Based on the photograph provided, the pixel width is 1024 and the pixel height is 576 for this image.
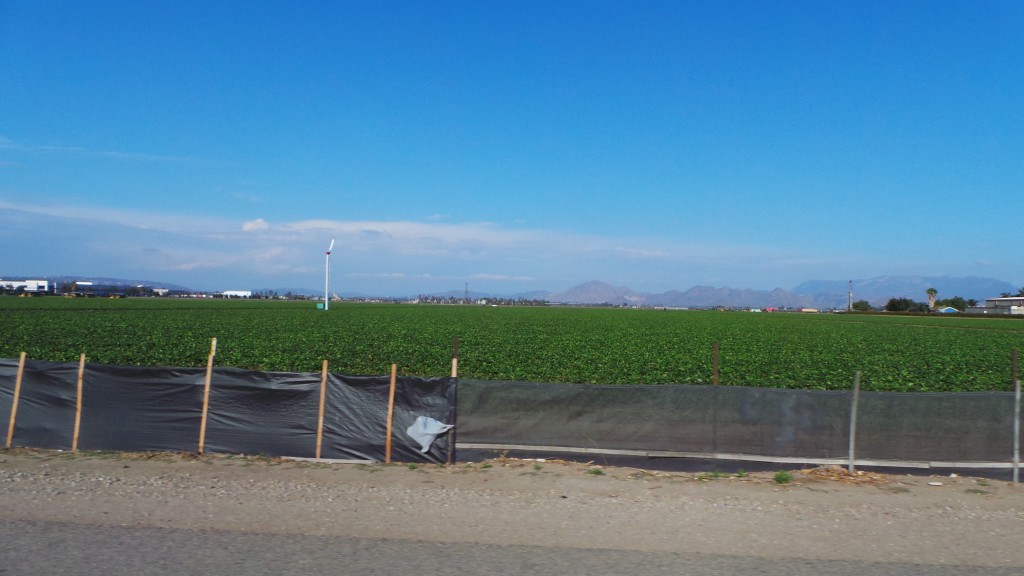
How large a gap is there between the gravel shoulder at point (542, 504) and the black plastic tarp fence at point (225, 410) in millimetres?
314

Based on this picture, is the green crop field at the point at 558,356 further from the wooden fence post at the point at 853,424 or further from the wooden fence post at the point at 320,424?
the wooden fence post at the point at 320,424

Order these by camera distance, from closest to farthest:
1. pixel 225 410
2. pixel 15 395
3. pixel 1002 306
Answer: pixel 225 410, pixel 15 395, pixel 1002 306

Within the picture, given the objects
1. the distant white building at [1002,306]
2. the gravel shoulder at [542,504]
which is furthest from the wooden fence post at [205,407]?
the distant white building at [1002,306]

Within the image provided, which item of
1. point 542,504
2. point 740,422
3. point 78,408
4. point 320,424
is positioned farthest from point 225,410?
point 740,422

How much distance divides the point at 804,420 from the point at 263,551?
8302 mm

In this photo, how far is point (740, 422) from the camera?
1115 cm

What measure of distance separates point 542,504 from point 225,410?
577 centimetres

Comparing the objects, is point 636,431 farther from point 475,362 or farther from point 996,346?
point 996,346

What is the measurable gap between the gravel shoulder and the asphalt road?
27 centimetres

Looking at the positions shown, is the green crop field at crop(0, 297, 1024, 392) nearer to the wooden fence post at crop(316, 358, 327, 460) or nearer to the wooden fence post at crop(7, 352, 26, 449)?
the wooden fence post at crop(316, 358, 327, 460)

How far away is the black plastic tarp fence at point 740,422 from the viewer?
1087 cm

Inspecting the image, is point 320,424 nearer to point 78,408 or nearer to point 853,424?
point 78,408

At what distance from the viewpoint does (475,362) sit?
1094 inches

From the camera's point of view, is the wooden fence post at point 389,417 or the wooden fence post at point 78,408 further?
the wooden fence post at point 78,408
